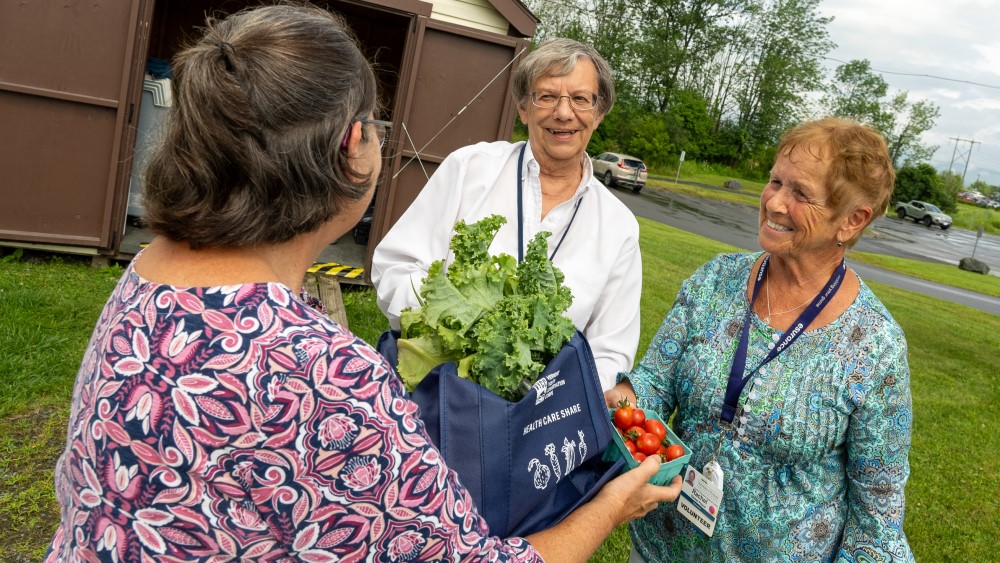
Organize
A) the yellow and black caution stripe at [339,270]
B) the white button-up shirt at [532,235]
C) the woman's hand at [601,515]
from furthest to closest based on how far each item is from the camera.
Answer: the yellow and black caution stripe at [339,270], the white button-up shirt at [532,235], the woman's hand at [601,515]

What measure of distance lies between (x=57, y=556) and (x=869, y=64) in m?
64.2

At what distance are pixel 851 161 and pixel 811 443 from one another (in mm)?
955

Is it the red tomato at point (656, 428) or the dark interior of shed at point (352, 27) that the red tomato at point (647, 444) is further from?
the dark interior of shed at point (352, 27)

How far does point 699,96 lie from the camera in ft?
152

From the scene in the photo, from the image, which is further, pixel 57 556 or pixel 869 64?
pixel 869 64

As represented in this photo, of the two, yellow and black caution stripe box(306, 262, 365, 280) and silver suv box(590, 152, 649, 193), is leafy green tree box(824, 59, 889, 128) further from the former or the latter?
yellow and black caution stripe box(306, 262, 365, 280)

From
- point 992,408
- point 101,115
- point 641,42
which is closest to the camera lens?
point 101,115

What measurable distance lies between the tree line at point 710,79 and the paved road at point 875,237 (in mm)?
8229

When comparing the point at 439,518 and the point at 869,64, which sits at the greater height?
the point at 869,64

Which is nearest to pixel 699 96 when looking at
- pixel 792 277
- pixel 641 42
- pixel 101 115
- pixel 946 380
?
pixel 641 42

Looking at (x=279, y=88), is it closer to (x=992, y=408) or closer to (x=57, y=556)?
(x=57, y=556)

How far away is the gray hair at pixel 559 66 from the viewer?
3.16 meters

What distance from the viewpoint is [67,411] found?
489 cm

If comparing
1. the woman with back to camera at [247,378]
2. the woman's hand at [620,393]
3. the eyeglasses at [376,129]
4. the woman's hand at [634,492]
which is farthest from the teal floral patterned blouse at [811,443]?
the eyeglasses at [376,129]
